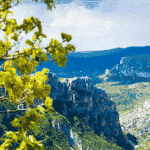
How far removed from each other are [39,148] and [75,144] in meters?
139

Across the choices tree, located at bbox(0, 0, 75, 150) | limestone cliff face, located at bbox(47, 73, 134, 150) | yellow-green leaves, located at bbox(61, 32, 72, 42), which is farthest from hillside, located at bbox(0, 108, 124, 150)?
yellow-green leaves, located at bbox(61, 32, 72, 42)

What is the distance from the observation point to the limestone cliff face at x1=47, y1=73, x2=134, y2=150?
158 metres

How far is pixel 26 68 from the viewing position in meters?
6.50

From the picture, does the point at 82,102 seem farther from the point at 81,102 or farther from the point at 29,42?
the point at 29,42

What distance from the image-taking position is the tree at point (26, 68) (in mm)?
5551

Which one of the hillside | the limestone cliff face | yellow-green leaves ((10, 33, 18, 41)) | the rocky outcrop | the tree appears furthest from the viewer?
the limestone cliff face

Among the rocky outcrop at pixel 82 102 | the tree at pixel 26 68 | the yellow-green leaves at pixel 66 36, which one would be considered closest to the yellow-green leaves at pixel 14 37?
the tree at pixel 26 68

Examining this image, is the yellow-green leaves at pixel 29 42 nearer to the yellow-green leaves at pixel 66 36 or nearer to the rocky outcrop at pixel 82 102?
the yellow-green leaves at pixel 66 36

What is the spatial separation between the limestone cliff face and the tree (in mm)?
145885

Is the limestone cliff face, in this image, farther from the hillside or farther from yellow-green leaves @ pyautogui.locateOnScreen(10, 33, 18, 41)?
yellow-green leaves @ pyautogui.locateOnScreen(10, 33, 18, 41)

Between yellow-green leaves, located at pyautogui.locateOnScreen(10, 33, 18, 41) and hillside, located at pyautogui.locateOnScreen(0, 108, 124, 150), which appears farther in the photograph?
hillside, located at pyautogui.locateOnScreen(0, 108, 124, 150)

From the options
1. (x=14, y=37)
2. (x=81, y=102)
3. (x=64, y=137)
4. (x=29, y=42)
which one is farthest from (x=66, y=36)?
(x=81, y=102)

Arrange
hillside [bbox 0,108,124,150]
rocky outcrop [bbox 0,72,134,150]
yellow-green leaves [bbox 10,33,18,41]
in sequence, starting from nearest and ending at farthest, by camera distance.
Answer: yellow-green leaves [bbox 10,33,18,41] < hillside [bbox 0,108,124,150] < rocky outcrop [bbox 0,72,134,150]

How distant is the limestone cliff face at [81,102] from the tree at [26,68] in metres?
146
